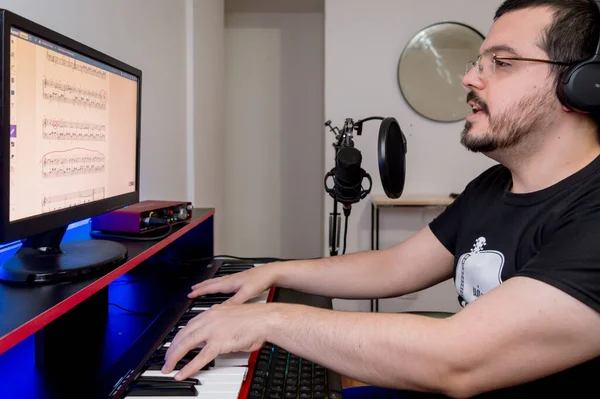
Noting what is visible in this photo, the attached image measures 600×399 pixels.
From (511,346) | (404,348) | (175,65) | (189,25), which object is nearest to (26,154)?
(404,348)

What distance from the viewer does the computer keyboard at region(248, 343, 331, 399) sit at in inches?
27.6

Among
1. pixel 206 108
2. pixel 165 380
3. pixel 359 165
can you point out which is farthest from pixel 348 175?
pixel 206 108

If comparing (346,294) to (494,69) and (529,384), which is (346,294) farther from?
(494,69)

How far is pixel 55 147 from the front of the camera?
766 millimetres

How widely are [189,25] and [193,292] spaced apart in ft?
5.52

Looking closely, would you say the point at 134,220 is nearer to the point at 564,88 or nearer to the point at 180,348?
the point at 180,348

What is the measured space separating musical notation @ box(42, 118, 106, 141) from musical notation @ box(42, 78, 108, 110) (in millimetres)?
35

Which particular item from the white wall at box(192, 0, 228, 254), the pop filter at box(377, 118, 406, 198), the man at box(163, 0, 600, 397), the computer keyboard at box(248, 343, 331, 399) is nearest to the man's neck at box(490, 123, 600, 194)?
the man at box(163, 0, 600, 397)

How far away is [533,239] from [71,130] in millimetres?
844

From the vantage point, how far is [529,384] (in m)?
0.82

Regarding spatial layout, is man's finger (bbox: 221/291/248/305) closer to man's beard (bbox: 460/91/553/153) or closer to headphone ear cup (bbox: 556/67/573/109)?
man's beard (bbox: 460/91/553/153)

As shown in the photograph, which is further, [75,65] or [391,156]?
[391,156]

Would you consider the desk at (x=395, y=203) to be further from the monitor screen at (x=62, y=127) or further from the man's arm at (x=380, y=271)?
the monitor screen at (x=62, y=127)

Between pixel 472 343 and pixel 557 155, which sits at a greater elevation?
pixel 557 155
